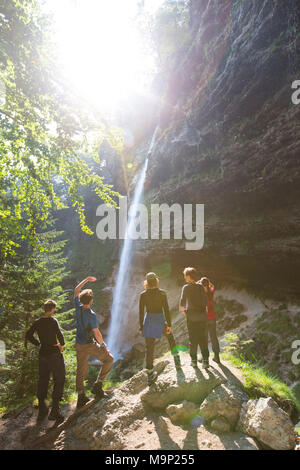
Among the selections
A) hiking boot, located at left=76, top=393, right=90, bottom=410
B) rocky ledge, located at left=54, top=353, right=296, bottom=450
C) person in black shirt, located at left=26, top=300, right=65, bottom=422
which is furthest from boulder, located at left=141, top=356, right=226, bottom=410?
person in black shirt, located at left=26, top=300, right=65, bottom=422

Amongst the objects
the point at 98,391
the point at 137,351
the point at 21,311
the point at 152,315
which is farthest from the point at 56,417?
the point at 137,351

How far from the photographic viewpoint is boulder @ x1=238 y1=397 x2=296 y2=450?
98.7 inches

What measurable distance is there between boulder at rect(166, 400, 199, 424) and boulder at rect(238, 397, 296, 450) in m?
0.65

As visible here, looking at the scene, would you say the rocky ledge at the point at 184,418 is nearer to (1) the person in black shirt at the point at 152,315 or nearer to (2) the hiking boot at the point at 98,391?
(2) the hiking boot at the point at 98,391

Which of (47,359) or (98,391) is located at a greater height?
(47,359)

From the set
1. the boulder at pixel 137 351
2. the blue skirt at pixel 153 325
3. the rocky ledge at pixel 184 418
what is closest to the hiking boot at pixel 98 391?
the rocky ledge at pixel 184 418

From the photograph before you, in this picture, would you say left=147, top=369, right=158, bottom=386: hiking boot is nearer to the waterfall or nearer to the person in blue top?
the person in blue top

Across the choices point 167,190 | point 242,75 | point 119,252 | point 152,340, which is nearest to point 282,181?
point 242,75

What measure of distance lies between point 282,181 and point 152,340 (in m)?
10.1

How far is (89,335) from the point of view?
13.1ft

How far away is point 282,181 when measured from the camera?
10727 mm

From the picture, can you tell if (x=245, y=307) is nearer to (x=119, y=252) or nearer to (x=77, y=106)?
→ (x=77, y=106)

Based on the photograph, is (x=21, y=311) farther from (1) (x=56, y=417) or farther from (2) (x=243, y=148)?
(2) (x=243, y=148)

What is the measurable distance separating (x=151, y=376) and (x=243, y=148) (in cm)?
1212
